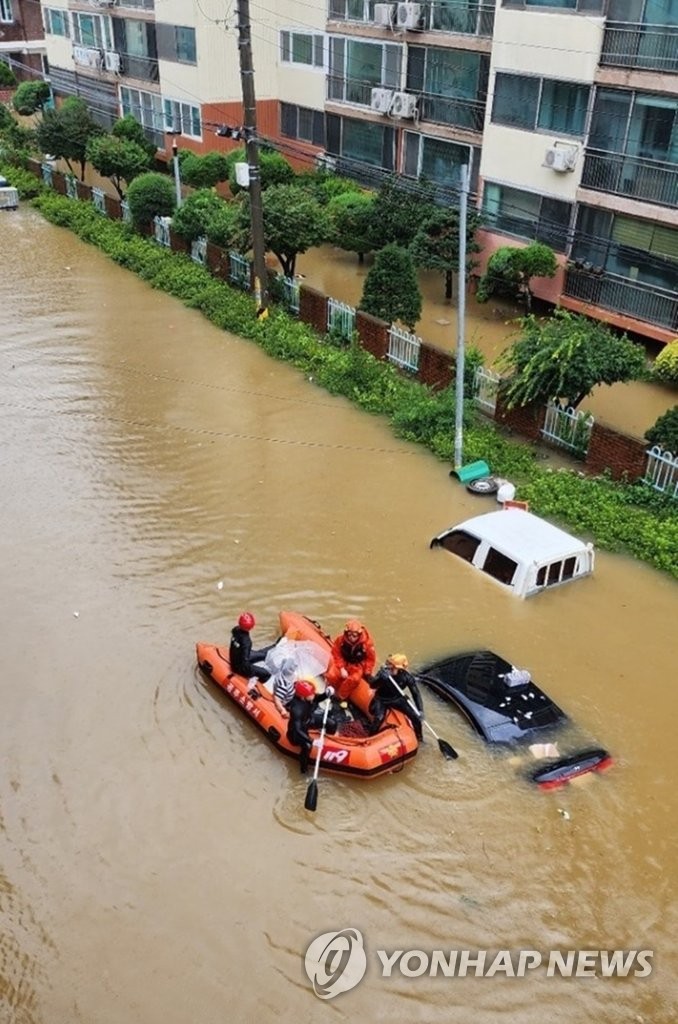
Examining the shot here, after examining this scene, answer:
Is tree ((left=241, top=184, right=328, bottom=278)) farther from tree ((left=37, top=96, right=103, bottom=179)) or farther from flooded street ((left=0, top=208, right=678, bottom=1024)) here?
tree ((left=37, top=96, right=103, bottom=179))

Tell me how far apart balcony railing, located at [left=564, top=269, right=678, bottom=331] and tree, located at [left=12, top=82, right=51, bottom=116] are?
31605mm

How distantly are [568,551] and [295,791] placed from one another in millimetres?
4774

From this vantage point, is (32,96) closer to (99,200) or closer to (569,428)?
(99,200)

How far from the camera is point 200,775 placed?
8.93 metres

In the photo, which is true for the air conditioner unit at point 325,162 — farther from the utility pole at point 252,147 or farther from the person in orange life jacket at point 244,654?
the person in orange life jacket at point 244,654

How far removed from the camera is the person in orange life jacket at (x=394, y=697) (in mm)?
8875

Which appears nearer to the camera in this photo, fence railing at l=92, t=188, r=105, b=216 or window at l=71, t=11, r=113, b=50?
fence railing at l=92, t=188, r=105, b=216

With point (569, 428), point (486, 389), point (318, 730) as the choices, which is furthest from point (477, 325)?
point (318, 730)

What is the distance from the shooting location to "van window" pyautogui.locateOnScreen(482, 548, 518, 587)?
11227 mm

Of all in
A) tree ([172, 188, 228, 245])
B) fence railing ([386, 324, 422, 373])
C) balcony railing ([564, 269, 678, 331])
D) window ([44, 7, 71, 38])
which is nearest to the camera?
fence railing ([386, 324, 422, 373])

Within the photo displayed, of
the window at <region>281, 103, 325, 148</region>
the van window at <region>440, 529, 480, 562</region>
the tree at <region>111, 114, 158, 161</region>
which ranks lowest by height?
the van window at <region>440, 529, 480, 562</region>

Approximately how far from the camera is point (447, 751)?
8.96 metres

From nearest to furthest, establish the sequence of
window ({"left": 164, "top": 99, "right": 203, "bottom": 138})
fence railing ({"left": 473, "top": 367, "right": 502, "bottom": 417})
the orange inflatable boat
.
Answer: the orange inflatable boat, fence railing ({"left": 473, "top": 367, "right": 502, "bottom": 417}), window ({"left": 164, "top": 99, "right": 203, "bottom": 138})

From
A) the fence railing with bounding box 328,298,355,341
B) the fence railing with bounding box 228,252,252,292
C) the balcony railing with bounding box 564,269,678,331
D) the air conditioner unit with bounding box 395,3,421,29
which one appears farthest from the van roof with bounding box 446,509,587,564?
the air conditioner unit with bounding box 395,3,421,29
